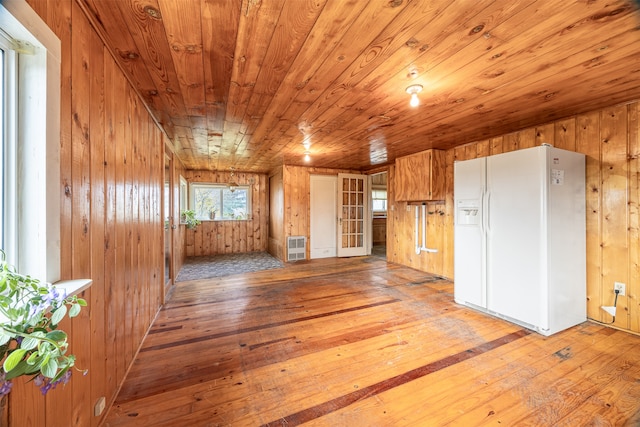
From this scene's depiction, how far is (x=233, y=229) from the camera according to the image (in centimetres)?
669

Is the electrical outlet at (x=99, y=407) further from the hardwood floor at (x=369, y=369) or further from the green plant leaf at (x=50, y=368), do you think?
the green plant leaf at (x=50, y=368)

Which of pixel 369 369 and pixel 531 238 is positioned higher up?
pixel 531 238

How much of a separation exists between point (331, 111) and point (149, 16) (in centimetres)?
158

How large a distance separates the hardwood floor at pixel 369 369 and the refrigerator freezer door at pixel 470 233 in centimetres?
29

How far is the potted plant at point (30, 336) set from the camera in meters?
0.52

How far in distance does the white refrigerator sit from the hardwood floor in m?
A: 0.22

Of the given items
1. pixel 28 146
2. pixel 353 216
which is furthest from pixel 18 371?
pixel 353 216

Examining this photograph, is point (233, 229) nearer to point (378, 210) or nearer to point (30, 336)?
point (378, 210)

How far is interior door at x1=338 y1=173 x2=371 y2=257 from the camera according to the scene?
235 inches

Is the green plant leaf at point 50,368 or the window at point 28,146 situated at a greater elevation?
the window at point 28,146

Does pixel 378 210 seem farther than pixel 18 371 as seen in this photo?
Yes

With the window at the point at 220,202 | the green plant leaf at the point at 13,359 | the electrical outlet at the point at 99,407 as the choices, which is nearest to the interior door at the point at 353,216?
the window at the point at 220,202

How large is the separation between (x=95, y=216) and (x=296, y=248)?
4.35 metres

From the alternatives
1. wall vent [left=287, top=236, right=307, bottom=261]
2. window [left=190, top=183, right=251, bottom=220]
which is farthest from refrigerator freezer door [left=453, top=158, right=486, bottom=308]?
window [left=190, top=183, right=251, bottom=220]
